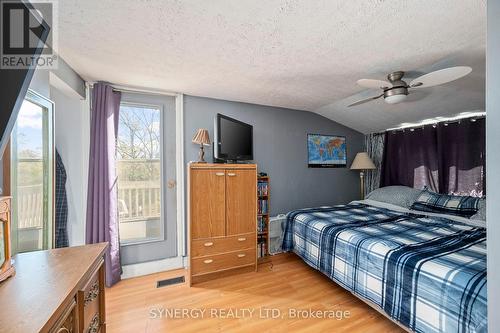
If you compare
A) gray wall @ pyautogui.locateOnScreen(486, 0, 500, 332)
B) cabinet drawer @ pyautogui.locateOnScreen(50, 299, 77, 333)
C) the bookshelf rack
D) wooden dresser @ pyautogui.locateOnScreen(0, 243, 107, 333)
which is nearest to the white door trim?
the bookshelf rack

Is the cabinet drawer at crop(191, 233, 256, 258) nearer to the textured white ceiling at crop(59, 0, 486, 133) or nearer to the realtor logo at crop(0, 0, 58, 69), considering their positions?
the textured white ceiling at crop(59, 0, 486, 133)

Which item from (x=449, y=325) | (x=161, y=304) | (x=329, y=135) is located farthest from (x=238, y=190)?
(x=329, y=135)

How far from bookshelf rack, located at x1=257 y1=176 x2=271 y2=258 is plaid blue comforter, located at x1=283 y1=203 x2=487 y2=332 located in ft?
1.48

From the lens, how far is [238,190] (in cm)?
255

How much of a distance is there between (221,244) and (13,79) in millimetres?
2158

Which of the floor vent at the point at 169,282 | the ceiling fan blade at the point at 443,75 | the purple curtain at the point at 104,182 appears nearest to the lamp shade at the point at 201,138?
the purple curtain at the point at 104,182

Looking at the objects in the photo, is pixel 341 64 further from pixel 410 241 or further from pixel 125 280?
pixel 125 280

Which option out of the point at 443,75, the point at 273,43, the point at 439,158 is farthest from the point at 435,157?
the point at 273,43

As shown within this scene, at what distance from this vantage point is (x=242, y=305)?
6.38 feet

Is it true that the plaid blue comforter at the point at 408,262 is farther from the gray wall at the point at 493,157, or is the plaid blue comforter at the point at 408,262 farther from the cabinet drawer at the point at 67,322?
the cabinet drawer at the point at 67,322

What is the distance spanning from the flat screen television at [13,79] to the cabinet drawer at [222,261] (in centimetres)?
198

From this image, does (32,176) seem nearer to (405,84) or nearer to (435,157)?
(405,84)

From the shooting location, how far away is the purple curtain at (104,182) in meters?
2.22

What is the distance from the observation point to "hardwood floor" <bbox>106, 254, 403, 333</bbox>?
169 cm
